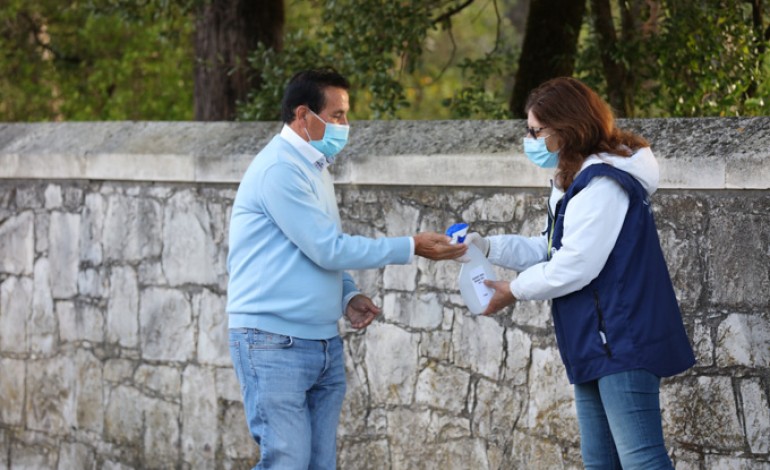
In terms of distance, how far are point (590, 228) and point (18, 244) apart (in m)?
4.21

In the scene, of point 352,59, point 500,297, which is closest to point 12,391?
point 352,59

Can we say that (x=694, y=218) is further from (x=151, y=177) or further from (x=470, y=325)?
(x=151, y=177)

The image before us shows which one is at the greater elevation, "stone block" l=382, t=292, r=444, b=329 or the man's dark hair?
the man's dark hair

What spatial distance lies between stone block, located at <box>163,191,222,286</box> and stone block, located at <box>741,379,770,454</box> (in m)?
2.62

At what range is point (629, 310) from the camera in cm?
362

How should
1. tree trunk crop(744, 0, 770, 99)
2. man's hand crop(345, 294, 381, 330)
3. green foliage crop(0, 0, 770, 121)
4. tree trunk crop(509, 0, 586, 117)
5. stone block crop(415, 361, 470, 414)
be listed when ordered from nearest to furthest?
1. man's hand crop(345, 294, 381, 330)
2. stone block crop(415, 361, 470, 414)
3. tree trunk crop(744, 0, 770, 99)
4. green foliage crop(0, 0, 770, 121)
5. tree trunk crop(509, 0, 586, 117)

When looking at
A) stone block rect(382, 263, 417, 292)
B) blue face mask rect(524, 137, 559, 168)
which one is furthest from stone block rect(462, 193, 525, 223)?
blue face mask rect(524, 137, 559, 168)

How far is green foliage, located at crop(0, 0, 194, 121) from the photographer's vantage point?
474 inches

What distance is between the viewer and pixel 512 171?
199 inches

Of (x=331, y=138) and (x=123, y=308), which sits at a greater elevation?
(x=331, y=138)

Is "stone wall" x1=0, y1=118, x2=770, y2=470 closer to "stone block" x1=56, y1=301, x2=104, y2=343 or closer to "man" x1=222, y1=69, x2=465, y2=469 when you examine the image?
"stone block" x1=56, y1=301, x2=104, y2=343

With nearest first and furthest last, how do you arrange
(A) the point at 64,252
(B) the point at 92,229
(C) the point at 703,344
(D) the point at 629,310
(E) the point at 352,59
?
(D) the point at 629,310, (C) the point at 703,344, (B) the point at 92,229, (A) the point at 64,252, (E) the point at 352,59

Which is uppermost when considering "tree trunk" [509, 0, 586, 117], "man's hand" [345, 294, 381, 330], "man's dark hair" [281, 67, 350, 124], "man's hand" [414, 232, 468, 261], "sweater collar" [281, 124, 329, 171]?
"tree trunk" [509, 0, 586, 117]

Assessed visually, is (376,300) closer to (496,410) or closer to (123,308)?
(496,410)
